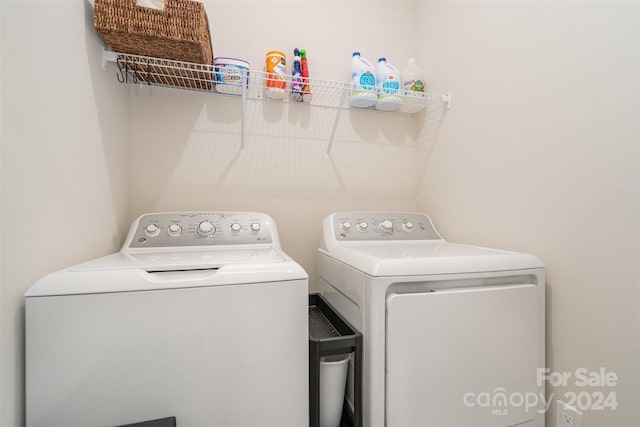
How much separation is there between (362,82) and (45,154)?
4.55ft

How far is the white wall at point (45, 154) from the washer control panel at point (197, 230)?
0.46 ft

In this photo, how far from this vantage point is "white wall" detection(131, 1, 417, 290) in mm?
1612

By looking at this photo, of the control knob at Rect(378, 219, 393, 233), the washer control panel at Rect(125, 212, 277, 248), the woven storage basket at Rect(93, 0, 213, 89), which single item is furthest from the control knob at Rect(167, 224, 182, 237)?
the control knob at Rect(378, 219, 393, 233)

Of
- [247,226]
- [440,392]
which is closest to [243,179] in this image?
[247,226]

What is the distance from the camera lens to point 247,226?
Result: 56.5 inches

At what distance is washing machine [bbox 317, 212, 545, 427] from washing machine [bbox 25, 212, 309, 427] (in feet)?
0.80


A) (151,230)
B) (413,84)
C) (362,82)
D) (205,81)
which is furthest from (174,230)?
(413,84)

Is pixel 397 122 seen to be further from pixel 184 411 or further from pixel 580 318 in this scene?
pixel 184 411

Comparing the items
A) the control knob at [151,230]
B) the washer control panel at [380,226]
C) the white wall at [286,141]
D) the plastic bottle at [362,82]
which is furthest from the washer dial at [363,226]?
the control knob at [151,230]

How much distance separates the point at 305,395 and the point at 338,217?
2.79ft

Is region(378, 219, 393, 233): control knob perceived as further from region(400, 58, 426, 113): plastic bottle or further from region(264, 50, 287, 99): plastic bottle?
region(264, 50, 287, 99): plastic bottle

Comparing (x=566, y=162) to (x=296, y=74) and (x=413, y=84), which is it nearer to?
(x=413, y=84)

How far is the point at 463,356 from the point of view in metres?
1.01

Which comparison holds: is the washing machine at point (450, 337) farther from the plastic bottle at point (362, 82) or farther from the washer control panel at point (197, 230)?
the plastic bottle at point (362, 82)
